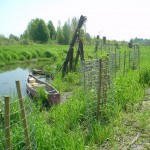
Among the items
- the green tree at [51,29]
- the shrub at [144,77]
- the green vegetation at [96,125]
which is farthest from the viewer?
the green tree at [51,29]

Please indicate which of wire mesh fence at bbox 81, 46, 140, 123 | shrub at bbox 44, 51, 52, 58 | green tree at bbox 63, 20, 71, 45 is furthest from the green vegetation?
green tree at bbox 63, 20, 71, 45

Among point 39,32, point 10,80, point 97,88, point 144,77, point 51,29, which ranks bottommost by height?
point 10,80

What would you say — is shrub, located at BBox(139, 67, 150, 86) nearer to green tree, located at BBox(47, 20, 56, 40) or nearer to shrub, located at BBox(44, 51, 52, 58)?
shrub, located at BBox(44, 51, 52, 58)

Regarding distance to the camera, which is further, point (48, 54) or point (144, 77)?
point (48, 54)

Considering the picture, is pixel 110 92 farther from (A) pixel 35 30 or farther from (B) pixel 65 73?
(A) pixel 35 30

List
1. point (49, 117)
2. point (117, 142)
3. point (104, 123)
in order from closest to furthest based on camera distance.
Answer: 1. point (117, 142)
2. point (104, 123)
3. point (49, 117)

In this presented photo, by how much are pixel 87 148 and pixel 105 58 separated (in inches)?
95.9

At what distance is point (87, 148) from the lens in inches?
205

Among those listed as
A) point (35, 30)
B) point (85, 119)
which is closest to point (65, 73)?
point (85, 119)

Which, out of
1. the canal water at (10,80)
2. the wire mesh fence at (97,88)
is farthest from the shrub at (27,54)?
the wire mesh fence at (97,88)

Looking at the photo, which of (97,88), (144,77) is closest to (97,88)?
(97,88)

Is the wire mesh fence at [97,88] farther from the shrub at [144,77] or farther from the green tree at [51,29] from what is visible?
the green tree at [51,29]

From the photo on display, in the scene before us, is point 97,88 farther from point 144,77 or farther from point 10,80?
point 10,80

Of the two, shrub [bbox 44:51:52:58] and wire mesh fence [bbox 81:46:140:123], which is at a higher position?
wire mesh fence [bbox 81:46:140:123]
